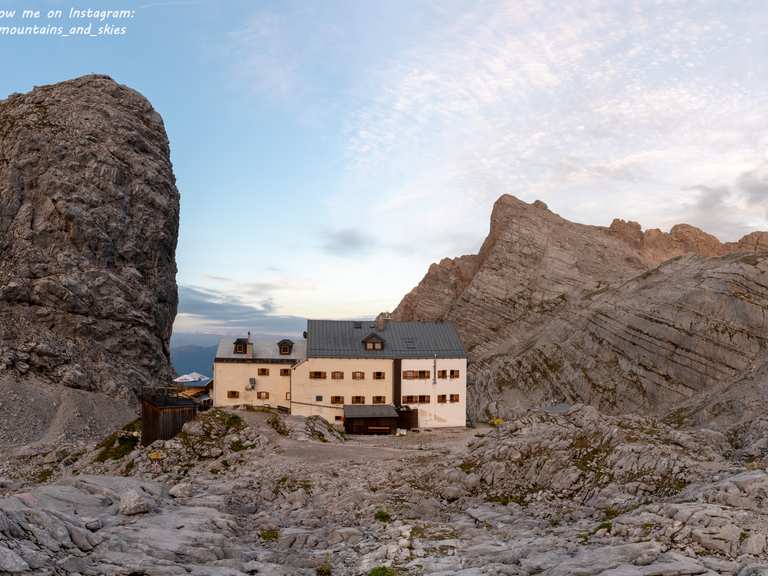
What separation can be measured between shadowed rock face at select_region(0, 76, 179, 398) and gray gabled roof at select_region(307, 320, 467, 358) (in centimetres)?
5023

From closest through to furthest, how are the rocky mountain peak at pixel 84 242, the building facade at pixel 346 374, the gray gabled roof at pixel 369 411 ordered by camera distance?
1. the gray gabled roof at pixel 369 411
2. the building facade at pixel 346 374
3. the rocky mountain peak at pixel 84 242

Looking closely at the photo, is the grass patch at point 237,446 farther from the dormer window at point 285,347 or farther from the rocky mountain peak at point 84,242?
the rocky mountain peak at point 84,242

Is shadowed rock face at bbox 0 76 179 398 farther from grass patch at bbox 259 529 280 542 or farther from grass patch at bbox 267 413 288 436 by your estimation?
grass patch at bbox 259 529 280 542

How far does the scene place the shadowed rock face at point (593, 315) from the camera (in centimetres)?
9562

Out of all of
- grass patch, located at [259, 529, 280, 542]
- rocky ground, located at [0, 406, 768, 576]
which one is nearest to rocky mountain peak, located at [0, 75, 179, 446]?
rocky ground, located at [0, 406, 768, 576]

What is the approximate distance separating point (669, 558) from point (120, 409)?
8755 centimetres

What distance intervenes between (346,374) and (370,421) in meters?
6.75

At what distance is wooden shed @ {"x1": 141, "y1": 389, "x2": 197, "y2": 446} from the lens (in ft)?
156

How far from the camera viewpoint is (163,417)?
47.5 m

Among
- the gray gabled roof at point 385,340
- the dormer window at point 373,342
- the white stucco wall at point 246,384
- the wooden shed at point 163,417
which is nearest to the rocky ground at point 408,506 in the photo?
the wooden shed at point 163,417

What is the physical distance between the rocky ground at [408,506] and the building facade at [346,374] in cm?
1452

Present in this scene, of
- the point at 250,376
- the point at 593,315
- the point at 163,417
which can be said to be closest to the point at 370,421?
the point at 250,376

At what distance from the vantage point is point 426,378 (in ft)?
220

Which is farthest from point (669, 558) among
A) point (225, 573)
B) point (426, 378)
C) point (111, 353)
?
point (111, 353)
